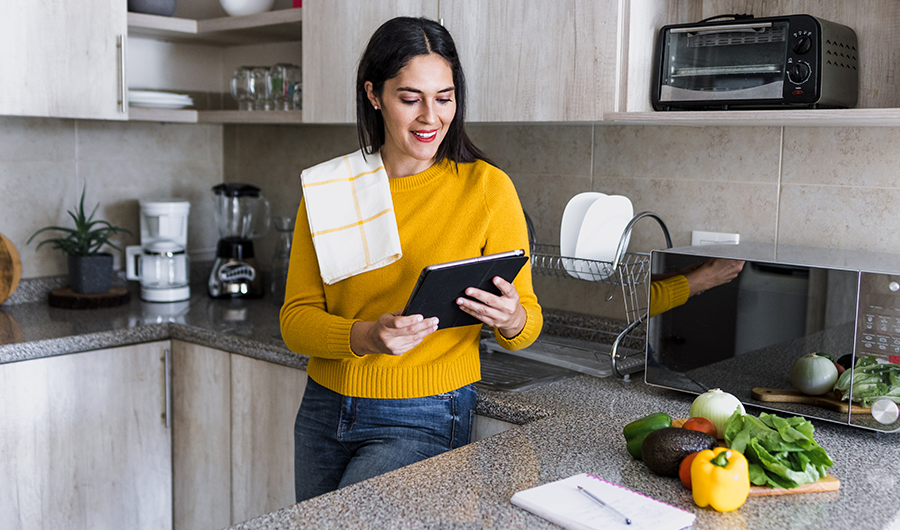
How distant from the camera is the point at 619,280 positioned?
1832mm

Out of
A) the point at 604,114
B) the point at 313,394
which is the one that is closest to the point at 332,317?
the point at 313,394

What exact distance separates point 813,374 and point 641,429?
0.34 meters

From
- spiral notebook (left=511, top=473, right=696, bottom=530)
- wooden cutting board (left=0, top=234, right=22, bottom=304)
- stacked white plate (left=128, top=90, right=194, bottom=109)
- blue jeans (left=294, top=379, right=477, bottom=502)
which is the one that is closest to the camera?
spiral notebook (left=511, top=473, right=696, bottom=530)

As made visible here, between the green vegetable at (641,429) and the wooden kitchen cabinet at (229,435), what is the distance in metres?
0.88

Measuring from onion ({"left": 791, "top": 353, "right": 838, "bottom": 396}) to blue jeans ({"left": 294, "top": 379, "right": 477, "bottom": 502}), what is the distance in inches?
22.1

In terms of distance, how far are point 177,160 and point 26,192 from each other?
496 millimetres

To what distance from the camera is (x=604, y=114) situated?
162 centimetres

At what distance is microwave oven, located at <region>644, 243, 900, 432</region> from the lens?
1294 mm

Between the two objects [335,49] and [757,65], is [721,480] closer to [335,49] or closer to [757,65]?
[757,65]

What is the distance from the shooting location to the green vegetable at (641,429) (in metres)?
1.22

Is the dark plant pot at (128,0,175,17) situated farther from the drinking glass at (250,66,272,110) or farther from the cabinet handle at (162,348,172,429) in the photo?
the cabinet handle at (162,348,172,429)

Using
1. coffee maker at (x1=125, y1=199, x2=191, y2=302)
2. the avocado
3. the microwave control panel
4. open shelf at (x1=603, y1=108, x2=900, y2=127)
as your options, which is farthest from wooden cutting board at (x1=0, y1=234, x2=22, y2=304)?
the microwave control panel

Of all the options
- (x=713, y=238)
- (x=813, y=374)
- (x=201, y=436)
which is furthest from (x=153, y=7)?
(x=813, y=374)

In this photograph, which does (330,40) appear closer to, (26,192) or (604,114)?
(604,114)
